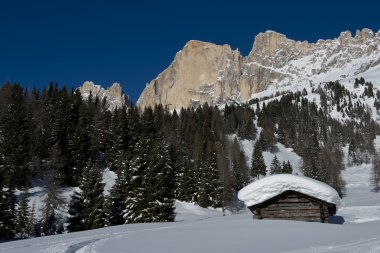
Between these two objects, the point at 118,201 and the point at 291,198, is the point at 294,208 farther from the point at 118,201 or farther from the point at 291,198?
the point at 118,201

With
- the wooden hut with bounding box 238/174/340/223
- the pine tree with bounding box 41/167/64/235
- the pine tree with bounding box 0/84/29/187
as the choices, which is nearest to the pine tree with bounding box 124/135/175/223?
the pine tree with bounding box 41/167/64/235

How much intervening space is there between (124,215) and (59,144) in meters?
28.7

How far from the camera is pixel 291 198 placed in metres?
21.2

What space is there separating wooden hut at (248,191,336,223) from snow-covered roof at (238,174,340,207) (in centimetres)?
46

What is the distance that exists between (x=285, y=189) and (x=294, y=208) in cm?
129

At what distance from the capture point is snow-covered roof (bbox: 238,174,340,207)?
20.0m

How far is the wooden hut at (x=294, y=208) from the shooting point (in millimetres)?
20703

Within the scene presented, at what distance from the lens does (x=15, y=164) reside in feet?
Result: 167

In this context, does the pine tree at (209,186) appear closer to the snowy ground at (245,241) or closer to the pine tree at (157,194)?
Result: the pine tree at (157,194)

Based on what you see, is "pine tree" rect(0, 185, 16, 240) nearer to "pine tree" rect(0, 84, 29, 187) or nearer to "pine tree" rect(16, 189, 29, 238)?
"pine tree" rect(16, 189, 29, 238)

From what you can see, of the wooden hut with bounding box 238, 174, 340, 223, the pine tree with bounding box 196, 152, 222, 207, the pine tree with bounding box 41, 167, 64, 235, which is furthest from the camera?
the pine tree with bounding box 196, 152, 222, 207

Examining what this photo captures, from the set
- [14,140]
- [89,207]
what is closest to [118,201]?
[89,207]

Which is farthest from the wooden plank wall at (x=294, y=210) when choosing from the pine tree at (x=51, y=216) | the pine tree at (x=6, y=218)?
the pine tree at (x=51, y=216)

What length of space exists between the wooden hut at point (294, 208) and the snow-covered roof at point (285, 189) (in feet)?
1.50
